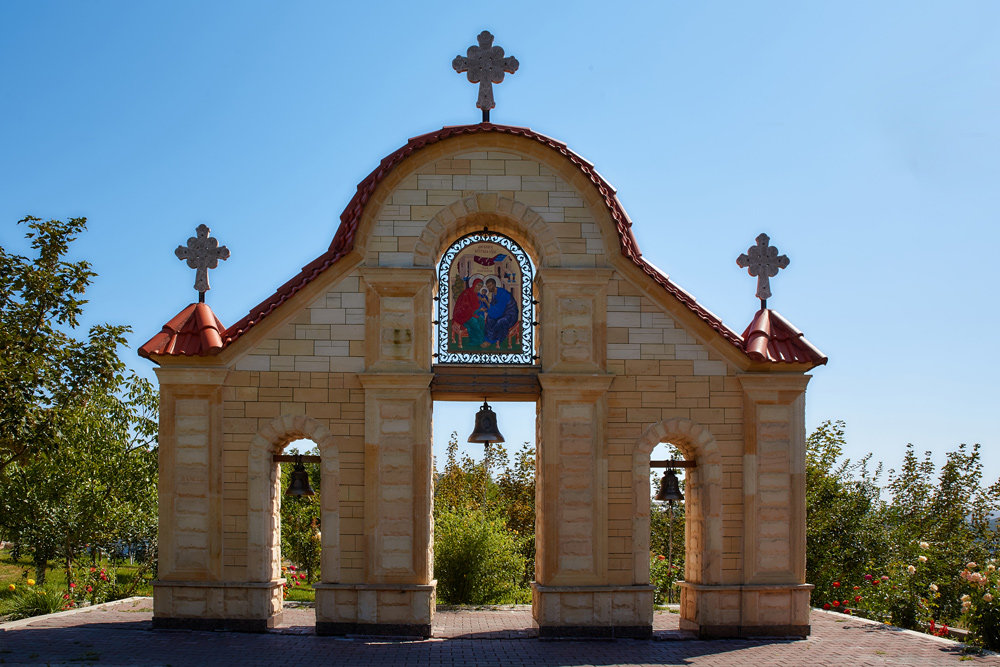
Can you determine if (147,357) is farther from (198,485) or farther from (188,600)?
(188,600)

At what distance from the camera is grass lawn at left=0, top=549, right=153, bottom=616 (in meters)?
18.0

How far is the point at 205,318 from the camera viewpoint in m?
13.5

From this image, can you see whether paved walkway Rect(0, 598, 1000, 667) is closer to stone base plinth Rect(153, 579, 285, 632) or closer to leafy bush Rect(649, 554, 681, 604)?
stone base plinth Rect(153, 579, 285, 632)

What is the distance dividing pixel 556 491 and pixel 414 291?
3.48m

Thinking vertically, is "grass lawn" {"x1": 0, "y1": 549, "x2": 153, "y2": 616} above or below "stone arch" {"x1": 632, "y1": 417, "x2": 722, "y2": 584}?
below

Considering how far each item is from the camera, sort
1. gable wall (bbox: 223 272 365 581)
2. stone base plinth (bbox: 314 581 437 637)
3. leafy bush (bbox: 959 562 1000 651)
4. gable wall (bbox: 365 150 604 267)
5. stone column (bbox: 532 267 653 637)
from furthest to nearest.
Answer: gable wall (bbox: 365 150 604 267)
gable wall (bbox: 223 272 365 581)
stone column (bbox: 532 267 653 637)
stone base plinth (bbox: 314 581 437 637)
leafy bush (bbox: 959 562 1000 651)

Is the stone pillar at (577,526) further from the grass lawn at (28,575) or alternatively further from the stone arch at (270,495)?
the grass lawn at (28,575)

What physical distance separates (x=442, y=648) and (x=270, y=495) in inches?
131

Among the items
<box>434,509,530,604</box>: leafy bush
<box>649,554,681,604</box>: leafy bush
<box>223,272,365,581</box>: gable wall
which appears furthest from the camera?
<box>649,554,681,604</box>: leafy bush

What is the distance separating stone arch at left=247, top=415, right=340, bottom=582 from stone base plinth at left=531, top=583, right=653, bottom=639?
3.01 m

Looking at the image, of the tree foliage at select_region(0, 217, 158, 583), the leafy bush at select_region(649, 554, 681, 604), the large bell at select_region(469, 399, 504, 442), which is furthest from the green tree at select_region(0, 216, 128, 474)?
the leafy bush at select_region(649, 554, 681, 604)

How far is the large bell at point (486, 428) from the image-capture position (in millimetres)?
13164

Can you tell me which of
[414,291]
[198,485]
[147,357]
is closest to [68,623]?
[198,485]

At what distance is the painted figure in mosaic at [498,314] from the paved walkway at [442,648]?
13.9 feet
